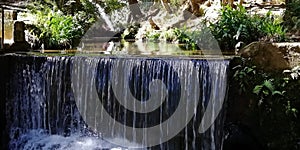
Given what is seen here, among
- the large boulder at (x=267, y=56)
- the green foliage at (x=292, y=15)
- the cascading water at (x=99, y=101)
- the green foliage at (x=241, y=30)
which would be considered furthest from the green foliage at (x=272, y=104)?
the green foliage at (x=292, y=15)

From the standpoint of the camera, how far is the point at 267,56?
6.04m

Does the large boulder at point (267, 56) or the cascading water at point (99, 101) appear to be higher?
the large boulder at point (267, 56)

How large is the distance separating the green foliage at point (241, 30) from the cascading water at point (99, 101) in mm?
1880

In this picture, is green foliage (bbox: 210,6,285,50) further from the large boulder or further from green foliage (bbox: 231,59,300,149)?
green foliage (bbox: 231,59,300,149)

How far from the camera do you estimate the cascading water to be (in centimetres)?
600

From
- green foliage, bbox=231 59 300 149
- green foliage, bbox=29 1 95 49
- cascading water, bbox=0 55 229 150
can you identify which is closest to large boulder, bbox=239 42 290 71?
green foliage, bbox=231 59 300 149

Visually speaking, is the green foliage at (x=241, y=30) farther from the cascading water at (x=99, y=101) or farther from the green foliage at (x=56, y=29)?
the green foliage at (x=56, y=29)

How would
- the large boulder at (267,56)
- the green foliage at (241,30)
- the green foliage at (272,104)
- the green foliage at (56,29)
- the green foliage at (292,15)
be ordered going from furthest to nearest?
the green foliage at (56,29) < the green foliage at (292,15) < the green foliage at (241,30) < the large boulder at (267,56) < the green foliage at (272,104)

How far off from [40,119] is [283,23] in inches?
222

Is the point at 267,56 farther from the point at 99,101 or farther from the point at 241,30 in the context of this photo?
the point at 99,101

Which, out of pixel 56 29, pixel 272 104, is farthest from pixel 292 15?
pixel 56 29

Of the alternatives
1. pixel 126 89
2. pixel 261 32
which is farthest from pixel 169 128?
pixel 261 32

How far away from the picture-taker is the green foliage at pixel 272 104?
227 inches

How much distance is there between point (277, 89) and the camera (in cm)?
585
